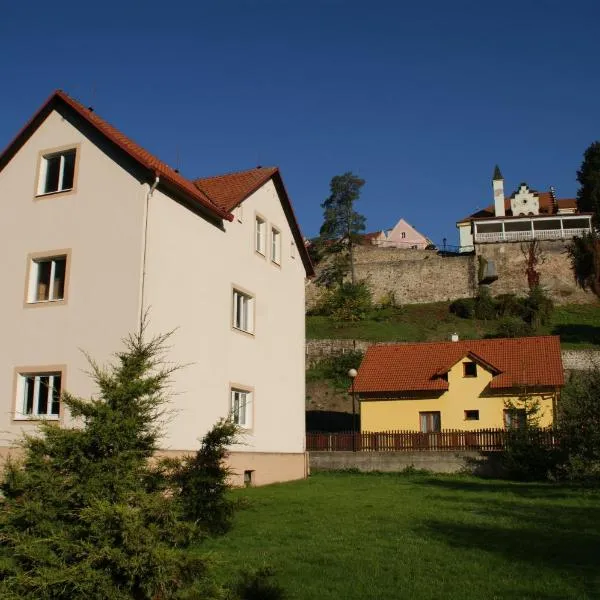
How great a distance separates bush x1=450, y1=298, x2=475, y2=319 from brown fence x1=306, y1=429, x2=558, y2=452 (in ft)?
100

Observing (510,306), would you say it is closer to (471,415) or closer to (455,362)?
(455,362)

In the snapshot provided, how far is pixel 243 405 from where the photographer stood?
67.1 feet

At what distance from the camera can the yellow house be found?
29.8 meters

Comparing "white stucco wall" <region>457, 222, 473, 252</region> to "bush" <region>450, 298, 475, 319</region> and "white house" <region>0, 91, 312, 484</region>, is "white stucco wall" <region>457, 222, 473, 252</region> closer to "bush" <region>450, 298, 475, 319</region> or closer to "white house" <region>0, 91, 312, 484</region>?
"bush" <region>450, 298, 475, 319</region>

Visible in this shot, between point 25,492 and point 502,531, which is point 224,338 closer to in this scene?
point 502,531

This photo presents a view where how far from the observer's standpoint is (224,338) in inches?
779

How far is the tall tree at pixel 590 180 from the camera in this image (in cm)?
6469

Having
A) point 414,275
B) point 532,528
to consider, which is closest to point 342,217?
point 414,275

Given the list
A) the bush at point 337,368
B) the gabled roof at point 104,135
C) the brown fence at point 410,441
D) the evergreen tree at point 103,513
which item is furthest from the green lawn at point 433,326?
the evergreen tree at point 103,513

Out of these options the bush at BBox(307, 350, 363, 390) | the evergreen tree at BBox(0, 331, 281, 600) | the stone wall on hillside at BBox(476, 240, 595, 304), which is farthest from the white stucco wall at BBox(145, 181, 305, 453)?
the stone wall on hillside at BBox(476, 240, 595, 304)

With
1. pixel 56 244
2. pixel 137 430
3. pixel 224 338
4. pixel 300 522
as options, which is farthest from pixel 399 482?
pixel 137 430

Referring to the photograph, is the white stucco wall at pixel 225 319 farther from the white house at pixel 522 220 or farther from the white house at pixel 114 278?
the white house at pixel 522 220

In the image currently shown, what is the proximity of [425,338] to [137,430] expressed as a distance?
45.6 meters

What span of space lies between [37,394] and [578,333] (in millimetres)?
43538
